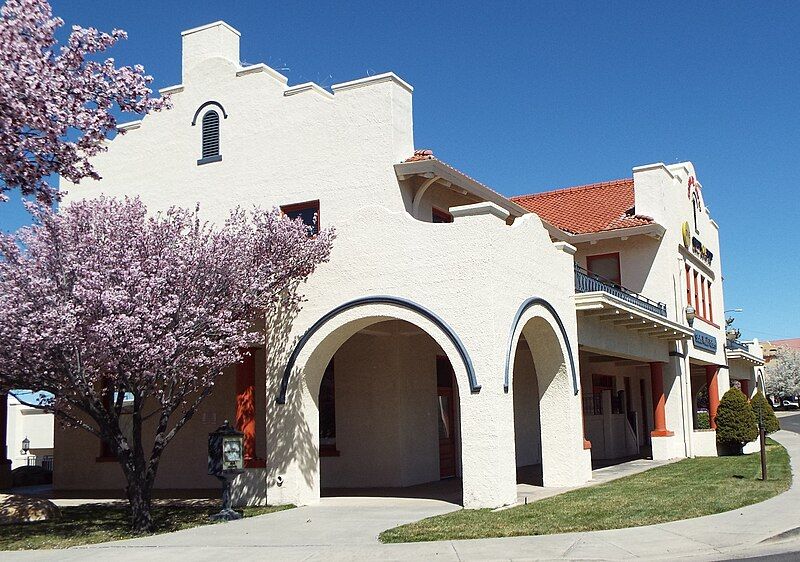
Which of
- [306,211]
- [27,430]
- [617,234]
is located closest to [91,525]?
[306,211]

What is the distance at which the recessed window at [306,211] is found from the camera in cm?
1811

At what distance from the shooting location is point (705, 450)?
27.1 meters

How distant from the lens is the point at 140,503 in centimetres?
1391

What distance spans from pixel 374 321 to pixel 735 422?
1474 cm

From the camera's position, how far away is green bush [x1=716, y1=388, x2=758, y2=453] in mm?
26266

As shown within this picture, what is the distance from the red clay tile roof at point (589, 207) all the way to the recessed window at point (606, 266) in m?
1.02

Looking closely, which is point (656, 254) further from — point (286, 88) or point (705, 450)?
point (286, 88)

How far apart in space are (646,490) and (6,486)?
52.2ft

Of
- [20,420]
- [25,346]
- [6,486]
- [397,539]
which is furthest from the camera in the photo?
[20,420]

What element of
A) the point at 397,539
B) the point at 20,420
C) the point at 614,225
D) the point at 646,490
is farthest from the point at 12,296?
the point at 20,420

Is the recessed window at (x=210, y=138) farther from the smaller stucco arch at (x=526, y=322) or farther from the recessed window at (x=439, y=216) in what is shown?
the smaller stucco arch at (x=526, y=322)

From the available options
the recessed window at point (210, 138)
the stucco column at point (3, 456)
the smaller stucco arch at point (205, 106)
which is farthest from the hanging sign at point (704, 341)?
the stucco column at point (3, 456)

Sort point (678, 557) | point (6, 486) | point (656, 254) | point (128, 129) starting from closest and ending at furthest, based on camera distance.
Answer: point (678, 557)
point (128, 129)
point (6, 486)
point (656, 254)

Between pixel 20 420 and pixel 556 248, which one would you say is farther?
pixel 20 420
